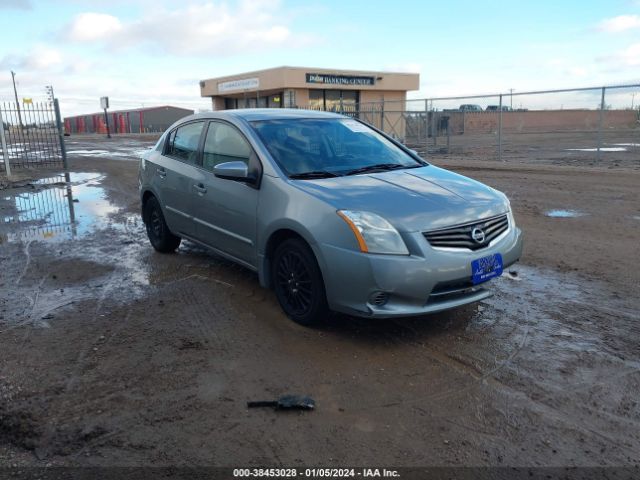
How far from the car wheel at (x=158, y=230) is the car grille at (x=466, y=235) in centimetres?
369

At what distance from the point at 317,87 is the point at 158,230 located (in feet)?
96.1

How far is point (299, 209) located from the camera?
164 inches

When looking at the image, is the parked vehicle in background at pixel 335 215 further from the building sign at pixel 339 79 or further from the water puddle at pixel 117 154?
the building sign at pixel 339 79

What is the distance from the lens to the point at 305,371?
368 centimetres

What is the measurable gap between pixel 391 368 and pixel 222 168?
2.22 metres

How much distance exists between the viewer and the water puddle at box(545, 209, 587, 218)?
8359 mm

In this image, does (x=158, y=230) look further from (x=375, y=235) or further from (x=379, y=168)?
(x=375, y=235)

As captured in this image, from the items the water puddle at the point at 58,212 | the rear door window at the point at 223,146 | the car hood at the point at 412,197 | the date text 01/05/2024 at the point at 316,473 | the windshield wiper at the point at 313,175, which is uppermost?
the rear door window at the point at 223,146

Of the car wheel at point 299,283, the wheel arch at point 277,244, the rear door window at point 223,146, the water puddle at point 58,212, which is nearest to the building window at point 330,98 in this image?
A: the water puddle at point 58,212

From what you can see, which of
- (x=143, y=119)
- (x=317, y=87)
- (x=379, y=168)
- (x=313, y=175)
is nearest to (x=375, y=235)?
(x=313, y=175)

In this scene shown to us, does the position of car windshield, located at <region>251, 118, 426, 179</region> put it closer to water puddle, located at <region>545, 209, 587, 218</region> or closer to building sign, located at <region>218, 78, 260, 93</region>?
water puddle, located at <region>545, 209, 587, 218</region>

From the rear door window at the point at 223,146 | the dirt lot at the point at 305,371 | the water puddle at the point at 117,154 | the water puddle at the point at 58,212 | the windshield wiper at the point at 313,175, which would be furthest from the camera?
the water puddle at the point at 117,154

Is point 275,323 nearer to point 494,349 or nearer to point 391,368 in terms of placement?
point 391,368

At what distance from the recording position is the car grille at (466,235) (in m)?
3.83
